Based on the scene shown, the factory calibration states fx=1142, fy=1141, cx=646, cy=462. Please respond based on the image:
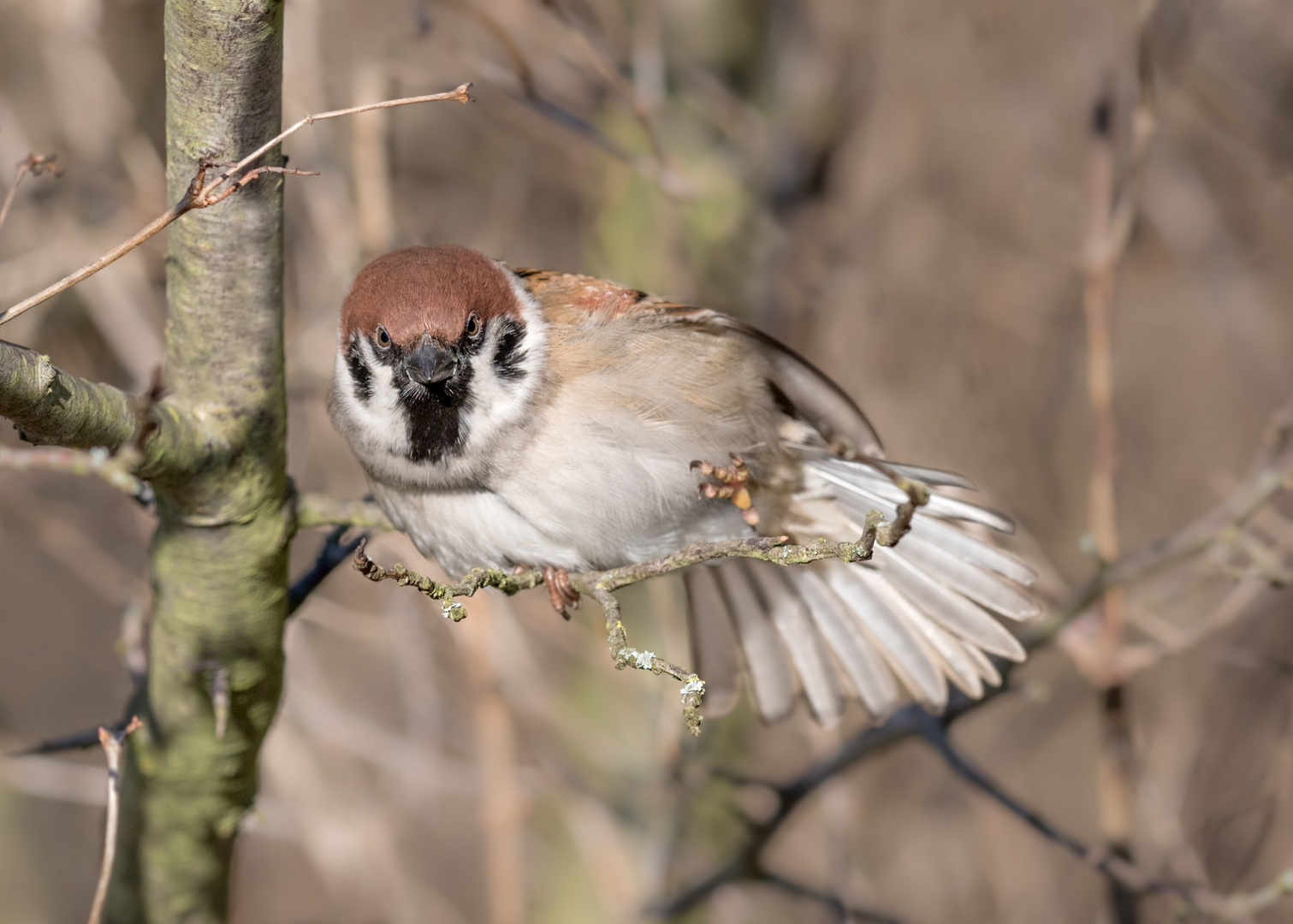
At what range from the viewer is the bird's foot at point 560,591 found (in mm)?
2312

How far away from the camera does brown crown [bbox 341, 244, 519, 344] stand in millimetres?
2154

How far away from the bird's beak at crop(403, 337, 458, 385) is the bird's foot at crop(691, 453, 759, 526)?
0.51 metres

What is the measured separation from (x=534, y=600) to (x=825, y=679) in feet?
4.58

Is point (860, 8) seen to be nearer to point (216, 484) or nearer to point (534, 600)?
point (534, 600)

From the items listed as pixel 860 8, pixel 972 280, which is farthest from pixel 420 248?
pixel 972 280

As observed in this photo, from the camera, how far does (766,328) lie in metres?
3.87

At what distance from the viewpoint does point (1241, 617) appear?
12.6ft

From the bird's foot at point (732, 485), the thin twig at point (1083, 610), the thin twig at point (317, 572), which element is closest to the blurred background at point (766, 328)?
the thin twig at point (1083, 610)

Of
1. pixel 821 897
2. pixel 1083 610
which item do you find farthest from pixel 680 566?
pixel 821 897

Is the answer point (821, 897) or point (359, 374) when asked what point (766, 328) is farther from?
point (821, 897)

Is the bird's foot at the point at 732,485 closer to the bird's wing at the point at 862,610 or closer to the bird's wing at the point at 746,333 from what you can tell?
the bird's wing at the point at 862,610

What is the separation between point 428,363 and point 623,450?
40cm

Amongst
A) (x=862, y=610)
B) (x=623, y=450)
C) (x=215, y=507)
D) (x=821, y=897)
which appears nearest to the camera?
(x=215, y=507)

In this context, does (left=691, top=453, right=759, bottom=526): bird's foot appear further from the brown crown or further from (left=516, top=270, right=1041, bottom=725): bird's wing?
the brown crown
